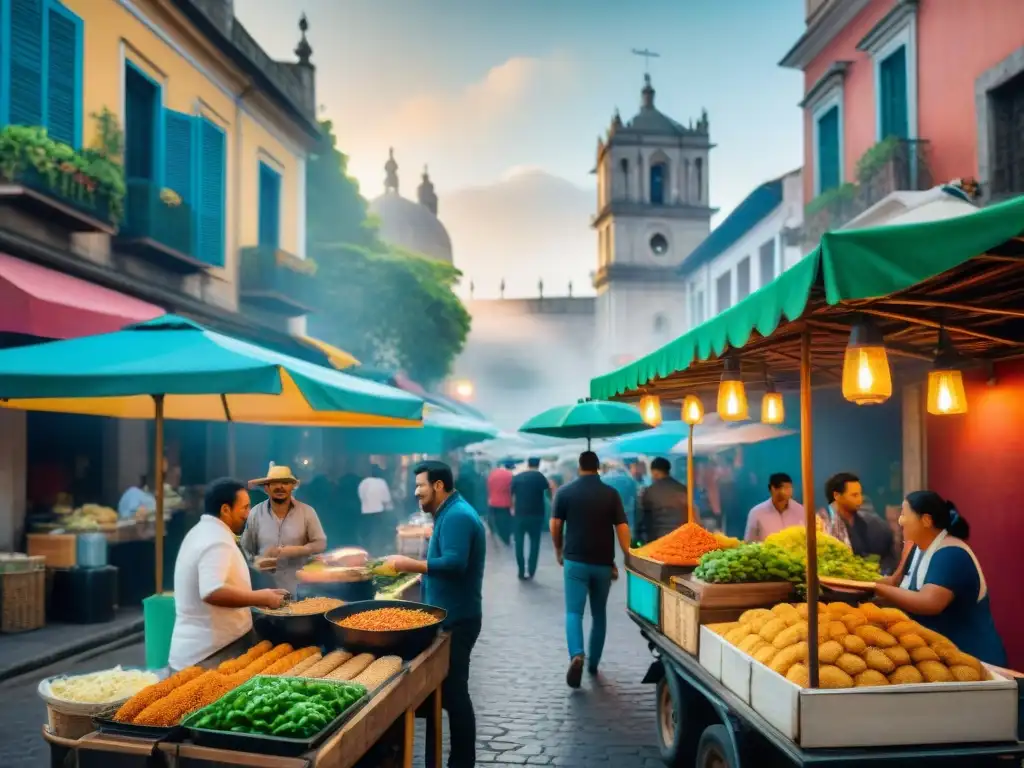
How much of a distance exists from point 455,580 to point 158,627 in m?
1.99

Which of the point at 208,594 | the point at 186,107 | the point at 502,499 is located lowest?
the point at 502,499

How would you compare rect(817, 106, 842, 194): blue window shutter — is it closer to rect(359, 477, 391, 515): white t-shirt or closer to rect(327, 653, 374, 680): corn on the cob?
rect(359, 477, 391, 515): white t-shirt

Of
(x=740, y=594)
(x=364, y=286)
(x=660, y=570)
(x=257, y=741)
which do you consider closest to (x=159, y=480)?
(x=257, y=741)

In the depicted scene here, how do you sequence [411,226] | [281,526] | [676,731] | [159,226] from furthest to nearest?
[411,226] → [159,226] → [281,526] → [676,731]

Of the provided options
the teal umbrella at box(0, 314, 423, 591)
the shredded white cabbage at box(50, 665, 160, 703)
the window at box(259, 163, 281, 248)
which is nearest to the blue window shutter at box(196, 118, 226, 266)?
the window at box(259, 163, 281, 248)

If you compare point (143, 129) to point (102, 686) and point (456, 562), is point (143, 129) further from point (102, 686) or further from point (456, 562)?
point (102, 686)

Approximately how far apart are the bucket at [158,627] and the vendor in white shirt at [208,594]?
79 cm

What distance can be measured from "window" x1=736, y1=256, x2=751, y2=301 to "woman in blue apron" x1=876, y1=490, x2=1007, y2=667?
69.6ft

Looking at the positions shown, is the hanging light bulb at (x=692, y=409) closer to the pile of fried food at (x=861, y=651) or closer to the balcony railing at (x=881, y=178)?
the pile of fried food at (x=861, y=651)

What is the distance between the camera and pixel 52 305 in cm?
930

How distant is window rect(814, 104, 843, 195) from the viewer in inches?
594

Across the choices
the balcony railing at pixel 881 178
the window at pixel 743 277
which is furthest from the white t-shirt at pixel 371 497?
the window at pixel 743 277

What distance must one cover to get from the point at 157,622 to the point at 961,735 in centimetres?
466

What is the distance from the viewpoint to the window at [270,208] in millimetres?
18453
